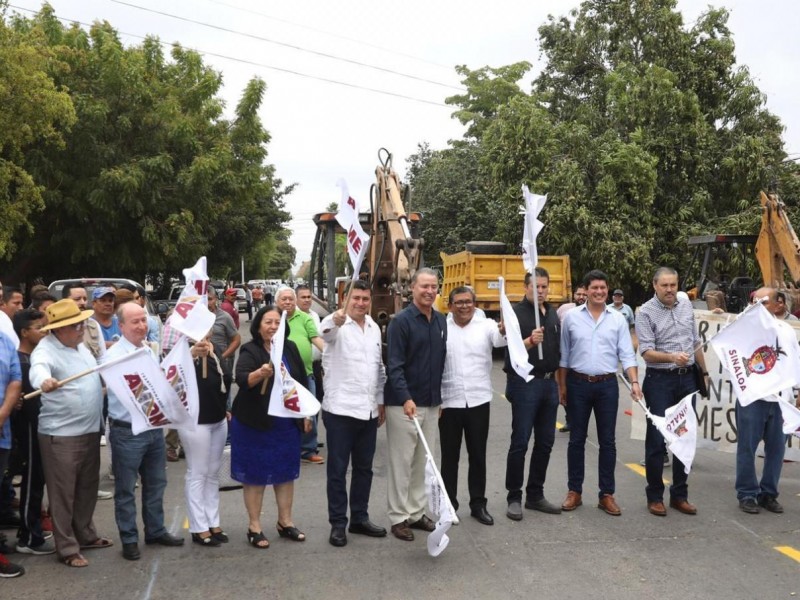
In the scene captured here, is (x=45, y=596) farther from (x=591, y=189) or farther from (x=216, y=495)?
(x=591, y=189)

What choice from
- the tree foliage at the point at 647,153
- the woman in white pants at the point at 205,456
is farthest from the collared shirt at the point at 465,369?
the tree foliage at the point at 647,153

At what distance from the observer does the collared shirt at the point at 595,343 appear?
668 centimetres

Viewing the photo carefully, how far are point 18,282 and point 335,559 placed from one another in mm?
23518

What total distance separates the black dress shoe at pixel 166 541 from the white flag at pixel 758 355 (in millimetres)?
4358

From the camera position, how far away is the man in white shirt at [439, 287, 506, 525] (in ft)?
20.6

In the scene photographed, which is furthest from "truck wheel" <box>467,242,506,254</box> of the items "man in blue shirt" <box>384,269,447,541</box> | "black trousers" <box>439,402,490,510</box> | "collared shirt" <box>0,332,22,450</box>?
"collared shirt" <box>0,332,22,450</box>

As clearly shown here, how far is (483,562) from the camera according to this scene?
554cm

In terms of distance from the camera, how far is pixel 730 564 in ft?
17.9

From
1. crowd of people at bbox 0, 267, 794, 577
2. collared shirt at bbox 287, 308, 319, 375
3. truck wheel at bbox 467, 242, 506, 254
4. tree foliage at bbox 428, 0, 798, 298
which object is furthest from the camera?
tree foliage at bbox 428, 0, 798, 298

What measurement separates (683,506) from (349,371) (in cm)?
292

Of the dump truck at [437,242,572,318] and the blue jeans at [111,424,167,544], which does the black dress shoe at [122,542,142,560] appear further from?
the dump truck at [437,242,572,318]

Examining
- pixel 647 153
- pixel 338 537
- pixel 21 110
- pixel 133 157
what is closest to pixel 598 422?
pixel 338 537

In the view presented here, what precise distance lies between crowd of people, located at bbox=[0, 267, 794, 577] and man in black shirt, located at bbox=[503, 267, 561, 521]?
0.01 metres

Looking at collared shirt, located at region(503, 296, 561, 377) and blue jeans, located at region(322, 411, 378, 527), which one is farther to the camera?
collared shirt, located at region(503, 296, 561, 377)
